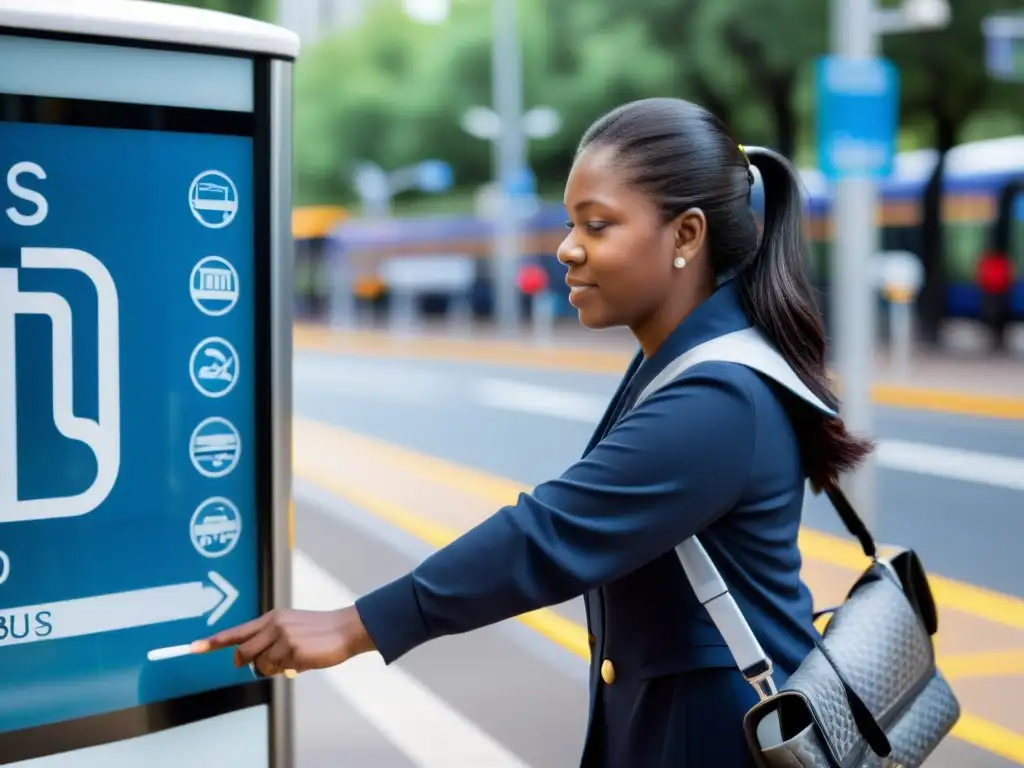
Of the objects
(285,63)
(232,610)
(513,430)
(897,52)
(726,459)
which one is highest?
(897,52)

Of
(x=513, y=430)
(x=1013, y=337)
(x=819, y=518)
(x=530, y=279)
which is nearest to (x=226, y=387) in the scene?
(x=819, y=518)

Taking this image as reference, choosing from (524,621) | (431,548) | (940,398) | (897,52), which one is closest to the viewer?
(524,621)

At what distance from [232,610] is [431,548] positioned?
600 cm

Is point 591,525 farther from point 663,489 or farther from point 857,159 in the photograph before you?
point 857,159

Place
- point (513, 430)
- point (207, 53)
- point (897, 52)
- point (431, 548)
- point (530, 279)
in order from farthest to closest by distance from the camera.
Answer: point (530, 279)
point (897, 52)
point (513, 430)
point (431, 548)
point (207, 53)

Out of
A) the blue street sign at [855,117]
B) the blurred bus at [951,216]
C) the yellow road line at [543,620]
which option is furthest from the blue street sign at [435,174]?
the blue street sign at [855,117]

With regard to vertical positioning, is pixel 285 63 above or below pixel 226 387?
above

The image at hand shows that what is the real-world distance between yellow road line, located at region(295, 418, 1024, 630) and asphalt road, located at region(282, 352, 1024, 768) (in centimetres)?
16

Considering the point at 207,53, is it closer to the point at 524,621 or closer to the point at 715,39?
the point at 524,621

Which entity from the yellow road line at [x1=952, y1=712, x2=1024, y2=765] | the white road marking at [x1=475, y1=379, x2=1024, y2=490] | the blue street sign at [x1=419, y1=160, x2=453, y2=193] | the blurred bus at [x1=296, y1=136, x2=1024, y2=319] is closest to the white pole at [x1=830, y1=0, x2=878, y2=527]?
the white road marking at [x1=475, y1=379, x2=1024, y2=490]

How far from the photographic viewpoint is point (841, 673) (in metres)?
2.18

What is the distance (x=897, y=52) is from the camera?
23438 millimetres

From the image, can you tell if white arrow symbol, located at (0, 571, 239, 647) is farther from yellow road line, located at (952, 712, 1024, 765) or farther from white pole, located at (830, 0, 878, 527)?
white pole, located at (830, 0, 878, 527)

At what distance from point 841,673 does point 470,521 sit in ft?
24.7
